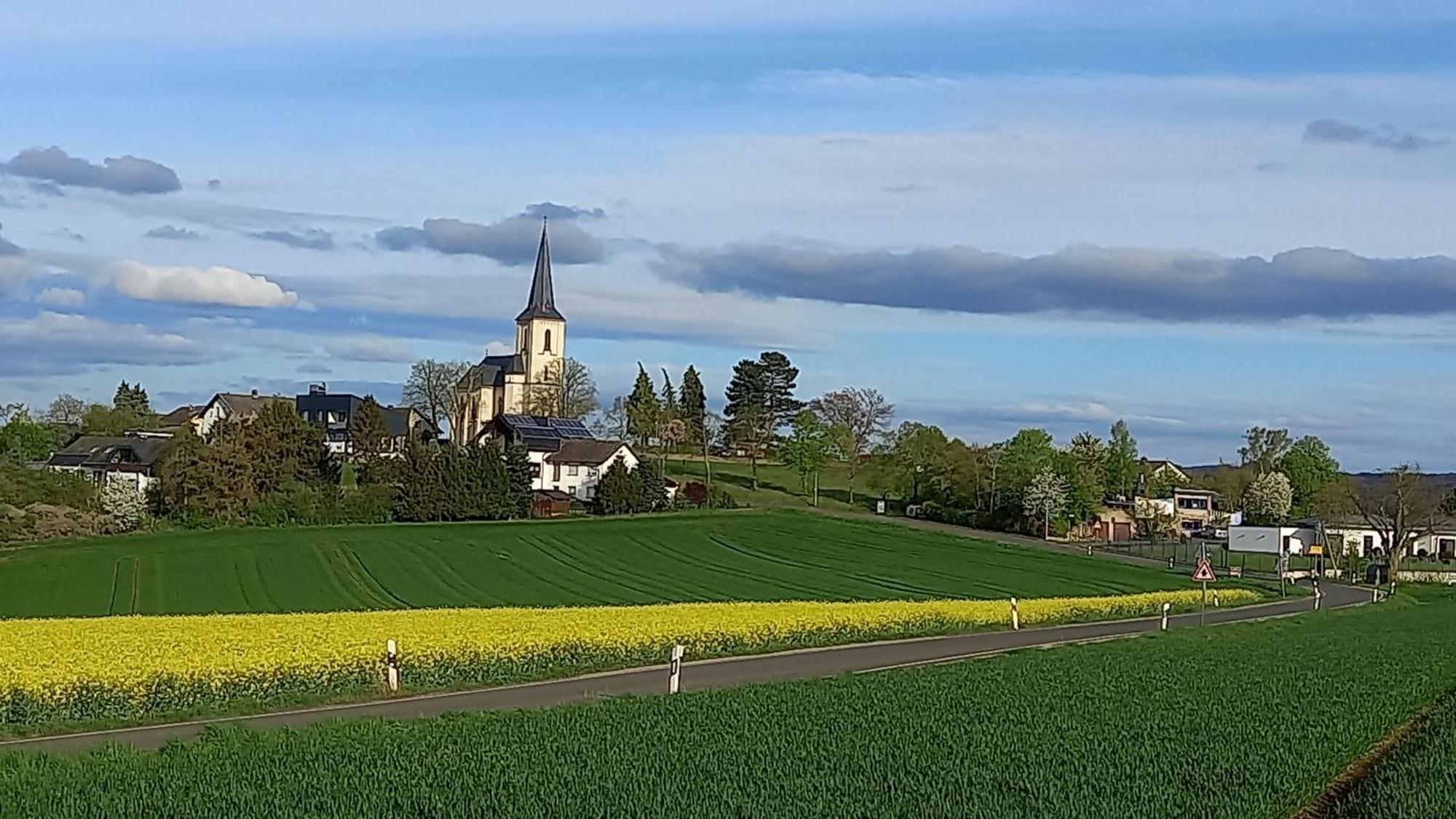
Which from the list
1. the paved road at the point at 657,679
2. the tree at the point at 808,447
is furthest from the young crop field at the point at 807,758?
the tree at the point at 808,447

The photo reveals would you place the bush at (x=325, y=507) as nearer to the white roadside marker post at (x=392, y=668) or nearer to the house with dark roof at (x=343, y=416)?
the house with dark roof at (x=343, y=416)

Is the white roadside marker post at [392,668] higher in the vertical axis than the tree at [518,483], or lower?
lower

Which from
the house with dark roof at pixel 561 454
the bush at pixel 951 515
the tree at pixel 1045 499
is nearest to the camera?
the tree at pixel 1045 499

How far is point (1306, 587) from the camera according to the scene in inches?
Answer: 3334

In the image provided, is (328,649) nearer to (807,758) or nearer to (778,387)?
(807,758)

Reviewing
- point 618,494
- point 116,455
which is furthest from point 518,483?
point 116,455

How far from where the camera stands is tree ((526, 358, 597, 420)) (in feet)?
487

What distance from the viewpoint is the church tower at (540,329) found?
542 ft

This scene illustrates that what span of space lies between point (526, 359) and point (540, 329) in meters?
3.52

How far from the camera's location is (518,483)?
318 ft

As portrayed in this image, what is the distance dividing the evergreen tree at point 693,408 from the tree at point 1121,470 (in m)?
39.2

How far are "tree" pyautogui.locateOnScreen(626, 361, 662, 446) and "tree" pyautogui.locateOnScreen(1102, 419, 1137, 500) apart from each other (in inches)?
1673

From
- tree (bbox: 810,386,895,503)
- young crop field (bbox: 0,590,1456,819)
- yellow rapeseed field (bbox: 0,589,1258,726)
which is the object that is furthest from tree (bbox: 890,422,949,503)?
young crop field (bbox: 0,590,1456,819)

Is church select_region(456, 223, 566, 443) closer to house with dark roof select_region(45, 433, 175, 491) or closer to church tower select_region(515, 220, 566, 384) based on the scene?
church tower select_region(515, 220, 566, 384)
